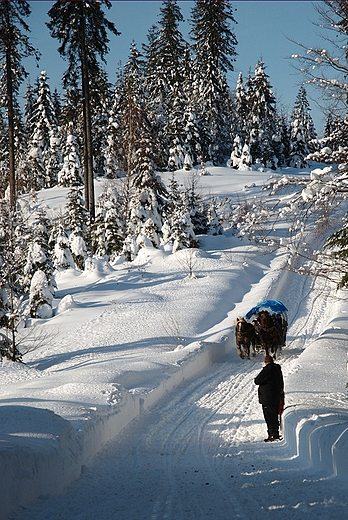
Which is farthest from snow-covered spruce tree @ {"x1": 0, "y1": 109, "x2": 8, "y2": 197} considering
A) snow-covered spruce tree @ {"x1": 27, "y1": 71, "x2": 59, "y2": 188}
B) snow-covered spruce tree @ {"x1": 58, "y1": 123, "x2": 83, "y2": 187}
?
snow-covered spruce tree @ {"x1": 58, "y1": 123, "x2": 83, "y2": 187}

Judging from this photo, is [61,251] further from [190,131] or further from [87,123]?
[190,131]

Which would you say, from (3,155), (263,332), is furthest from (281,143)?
(263,332)

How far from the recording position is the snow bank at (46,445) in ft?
17.3

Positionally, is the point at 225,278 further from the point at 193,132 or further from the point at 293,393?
the point at 193,132

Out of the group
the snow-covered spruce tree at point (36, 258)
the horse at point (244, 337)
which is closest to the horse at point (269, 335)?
the horse at point (244, 337)

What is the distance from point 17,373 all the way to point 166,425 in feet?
17.8

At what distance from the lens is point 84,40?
28.5 metres

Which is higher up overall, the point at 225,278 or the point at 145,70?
the point at 145,70

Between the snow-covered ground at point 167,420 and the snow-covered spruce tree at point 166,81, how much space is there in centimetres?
3079

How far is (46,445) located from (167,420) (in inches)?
155


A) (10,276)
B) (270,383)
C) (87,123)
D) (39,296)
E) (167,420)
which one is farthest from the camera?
(87,123)

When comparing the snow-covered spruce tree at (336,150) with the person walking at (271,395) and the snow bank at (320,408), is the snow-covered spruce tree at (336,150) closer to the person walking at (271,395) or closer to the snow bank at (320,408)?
the person walking at (271,395)

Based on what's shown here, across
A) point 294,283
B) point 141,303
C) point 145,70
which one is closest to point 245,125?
point 145,70

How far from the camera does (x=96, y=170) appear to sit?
176 ft
